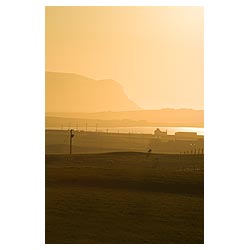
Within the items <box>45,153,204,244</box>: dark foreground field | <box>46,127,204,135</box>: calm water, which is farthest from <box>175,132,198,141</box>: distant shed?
<box>45,153,204,244</box>: dark foreground field

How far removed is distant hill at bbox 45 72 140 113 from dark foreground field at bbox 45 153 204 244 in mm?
409

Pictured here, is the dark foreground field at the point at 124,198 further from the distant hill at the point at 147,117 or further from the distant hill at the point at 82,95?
the distant hill at the point at 82,95

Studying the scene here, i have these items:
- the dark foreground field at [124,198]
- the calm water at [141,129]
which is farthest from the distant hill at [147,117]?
the dark foreground field at [124,198]

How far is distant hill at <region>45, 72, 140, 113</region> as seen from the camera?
451cm

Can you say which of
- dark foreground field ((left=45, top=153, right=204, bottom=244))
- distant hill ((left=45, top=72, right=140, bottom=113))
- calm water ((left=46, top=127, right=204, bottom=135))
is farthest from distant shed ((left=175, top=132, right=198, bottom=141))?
distant hill ((left=45, top=72, right=140, bottom=113))

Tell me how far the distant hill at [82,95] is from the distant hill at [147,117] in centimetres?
5

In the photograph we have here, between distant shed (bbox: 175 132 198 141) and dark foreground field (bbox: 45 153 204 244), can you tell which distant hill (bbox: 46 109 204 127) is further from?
dark foreground field (bbox: 45 153 204 244)

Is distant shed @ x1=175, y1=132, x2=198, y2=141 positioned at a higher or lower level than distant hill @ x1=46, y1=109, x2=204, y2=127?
lower

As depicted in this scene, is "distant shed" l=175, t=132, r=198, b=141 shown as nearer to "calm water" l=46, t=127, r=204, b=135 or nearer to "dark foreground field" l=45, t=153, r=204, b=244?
"calm water" l=46, t=127, r=204, b=135

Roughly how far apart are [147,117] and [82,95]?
0.58 metres

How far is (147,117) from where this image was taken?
4.56 meters

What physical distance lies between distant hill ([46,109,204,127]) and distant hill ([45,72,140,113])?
0.16 feet

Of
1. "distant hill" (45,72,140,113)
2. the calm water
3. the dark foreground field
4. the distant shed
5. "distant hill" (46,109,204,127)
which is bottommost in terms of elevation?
the dark foreground field
